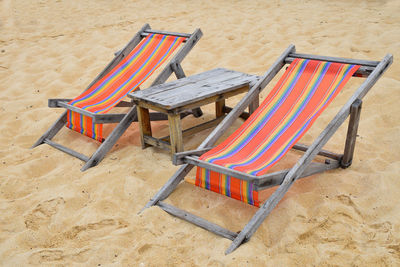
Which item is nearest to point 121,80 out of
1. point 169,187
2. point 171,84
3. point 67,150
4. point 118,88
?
point 118,88

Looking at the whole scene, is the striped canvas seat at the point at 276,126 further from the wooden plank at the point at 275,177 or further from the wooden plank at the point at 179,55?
the wooden plank at the point at 179,55

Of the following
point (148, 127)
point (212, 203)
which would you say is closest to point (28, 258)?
point (212, 203)

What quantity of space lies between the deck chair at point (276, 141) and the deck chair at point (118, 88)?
815mm

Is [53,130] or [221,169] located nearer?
[221,169]

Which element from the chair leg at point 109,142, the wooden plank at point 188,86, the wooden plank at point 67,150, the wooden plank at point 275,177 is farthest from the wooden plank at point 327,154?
the wooden plank at point 67,150

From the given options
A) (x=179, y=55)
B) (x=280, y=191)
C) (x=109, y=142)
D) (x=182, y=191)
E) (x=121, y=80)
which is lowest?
(x=182, y=191)

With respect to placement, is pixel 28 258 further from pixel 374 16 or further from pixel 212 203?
pixel 374 16

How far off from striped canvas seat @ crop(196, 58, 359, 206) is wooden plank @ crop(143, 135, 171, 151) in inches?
23.7

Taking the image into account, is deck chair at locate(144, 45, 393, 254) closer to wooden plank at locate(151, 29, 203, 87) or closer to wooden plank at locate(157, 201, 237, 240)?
wooden plank at locate(157, 201, 237, 240)

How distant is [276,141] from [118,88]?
1.55m

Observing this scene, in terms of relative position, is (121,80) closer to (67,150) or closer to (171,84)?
(171,84)

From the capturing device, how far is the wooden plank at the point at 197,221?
7.42 ft

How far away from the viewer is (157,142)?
10.4 ft

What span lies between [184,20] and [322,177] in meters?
4.66
